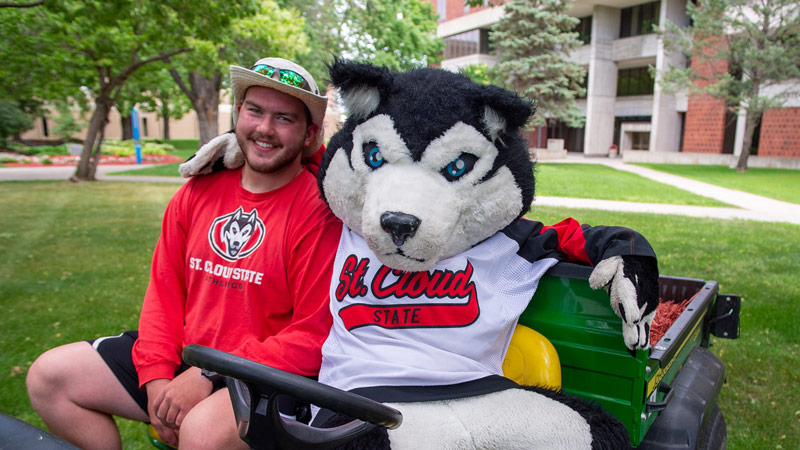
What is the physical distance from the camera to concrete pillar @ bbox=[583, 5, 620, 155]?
3114cm

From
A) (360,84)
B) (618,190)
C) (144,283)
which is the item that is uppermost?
(360,84)

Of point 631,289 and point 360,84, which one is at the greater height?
point 360,84

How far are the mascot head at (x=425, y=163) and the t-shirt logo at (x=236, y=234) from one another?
0.38m

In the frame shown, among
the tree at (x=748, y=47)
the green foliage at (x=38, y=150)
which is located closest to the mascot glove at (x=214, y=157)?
the tree at (x=748, y=47)

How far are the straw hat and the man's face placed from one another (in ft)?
0.13

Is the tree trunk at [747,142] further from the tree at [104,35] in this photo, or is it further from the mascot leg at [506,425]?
the mascot leg at [506,425]

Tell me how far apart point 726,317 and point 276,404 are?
2389mm

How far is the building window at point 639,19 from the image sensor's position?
3002 centimetres

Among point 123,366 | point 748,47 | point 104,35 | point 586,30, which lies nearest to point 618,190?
point 748,47

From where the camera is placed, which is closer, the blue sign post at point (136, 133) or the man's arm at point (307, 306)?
the man's arm at point (307, 306)

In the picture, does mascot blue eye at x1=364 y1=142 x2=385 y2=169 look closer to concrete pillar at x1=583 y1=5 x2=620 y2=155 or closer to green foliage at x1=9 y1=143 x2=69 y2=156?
green foliage at x1=9 y1=143 x2=69 y2=156

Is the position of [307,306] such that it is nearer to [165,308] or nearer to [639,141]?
[165,308]

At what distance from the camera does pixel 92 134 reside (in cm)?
1461

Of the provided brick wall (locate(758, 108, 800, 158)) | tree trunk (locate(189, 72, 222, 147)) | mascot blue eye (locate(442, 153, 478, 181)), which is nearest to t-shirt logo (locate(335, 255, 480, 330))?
mascot blue eye (locate(442, 153, 478, 181))
